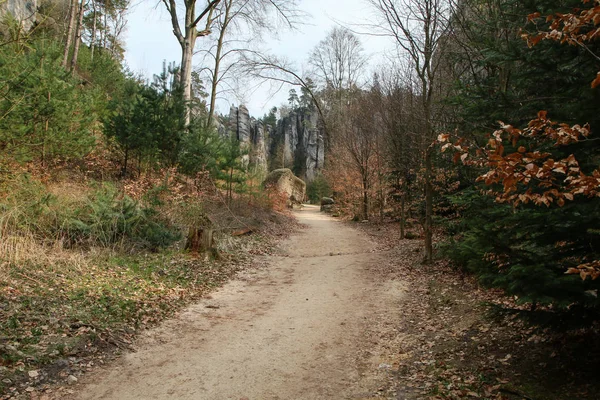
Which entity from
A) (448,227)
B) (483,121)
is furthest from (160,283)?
(448,227)

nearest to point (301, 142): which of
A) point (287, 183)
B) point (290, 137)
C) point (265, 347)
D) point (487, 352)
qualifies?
point (290, 137)

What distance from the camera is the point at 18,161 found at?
8.41 meters

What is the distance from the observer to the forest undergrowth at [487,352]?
354 cm

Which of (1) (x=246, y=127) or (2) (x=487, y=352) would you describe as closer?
(2) (x=487, y=352)

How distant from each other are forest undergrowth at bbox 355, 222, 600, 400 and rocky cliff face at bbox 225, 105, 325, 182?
42.0m

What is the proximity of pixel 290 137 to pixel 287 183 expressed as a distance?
26.1 metres

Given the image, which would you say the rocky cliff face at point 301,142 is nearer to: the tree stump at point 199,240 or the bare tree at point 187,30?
the bare tree at point 187,30

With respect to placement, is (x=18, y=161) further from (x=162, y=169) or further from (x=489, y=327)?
(x=489, y=327)

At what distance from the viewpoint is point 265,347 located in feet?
16.6

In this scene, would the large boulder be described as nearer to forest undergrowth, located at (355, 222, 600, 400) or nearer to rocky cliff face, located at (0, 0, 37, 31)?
rocky cliff face, located at (0, 0, 37, 31)

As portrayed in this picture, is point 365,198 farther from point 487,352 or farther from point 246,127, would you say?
point 246,127

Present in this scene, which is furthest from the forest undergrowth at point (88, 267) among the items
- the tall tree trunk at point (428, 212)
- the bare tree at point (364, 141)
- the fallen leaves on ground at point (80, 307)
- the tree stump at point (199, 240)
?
the bare tree at point (364, 141)

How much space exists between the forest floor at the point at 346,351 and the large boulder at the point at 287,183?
1965cm

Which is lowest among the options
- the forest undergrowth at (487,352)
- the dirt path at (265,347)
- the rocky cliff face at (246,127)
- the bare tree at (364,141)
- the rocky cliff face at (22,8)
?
the dirt path at (265,347)
